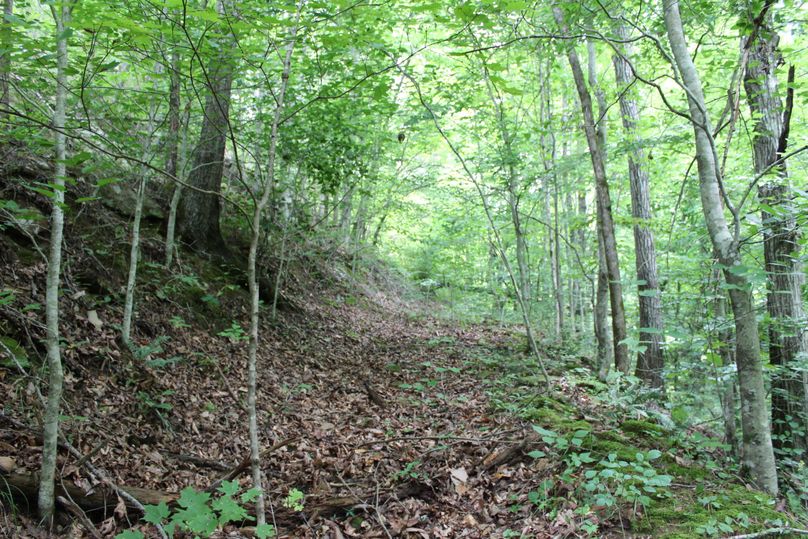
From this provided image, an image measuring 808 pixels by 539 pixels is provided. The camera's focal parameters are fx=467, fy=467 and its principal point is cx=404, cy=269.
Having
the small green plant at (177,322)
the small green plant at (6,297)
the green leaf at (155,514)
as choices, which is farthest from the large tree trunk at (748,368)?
the small green plant at (177,322)

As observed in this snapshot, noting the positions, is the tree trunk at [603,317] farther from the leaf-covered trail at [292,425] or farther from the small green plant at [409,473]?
the small green plant at [409,473]

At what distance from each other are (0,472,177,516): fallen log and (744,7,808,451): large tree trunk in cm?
546

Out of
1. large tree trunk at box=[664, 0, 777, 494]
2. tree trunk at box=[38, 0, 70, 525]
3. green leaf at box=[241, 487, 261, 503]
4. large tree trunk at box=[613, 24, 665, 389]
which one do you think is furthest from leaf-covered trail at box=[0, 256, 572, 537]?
large tree trunk at box=[613, 24, 665, 389]

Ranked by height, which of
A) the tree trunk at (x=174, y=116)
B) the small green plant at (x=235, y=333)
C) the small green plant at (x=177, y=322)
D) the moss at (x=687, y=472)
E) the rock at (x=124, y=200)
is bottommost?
the moss at (x=687, y=472)

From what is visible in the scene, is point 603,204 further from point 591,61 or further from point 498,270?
point 498,270

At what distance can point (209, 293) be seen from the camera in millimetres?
6805

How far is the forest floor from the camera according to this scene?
316cm

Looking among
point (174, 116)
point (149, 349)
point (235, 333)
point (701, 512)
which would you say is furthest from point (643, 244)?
point (149, 349)

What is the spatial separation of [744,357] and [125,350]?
547 cm

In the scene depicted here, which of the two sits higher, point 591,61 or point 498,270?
point 591,61

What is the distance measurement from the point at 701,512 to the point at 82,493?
13.2 feet

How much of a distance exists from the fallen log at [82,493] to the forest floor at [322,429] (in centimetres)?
5

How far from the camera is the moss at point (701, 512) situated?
9.17ft

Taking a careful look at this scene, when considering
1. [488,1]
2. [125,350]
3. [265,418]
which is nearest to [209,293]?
[125,350]
